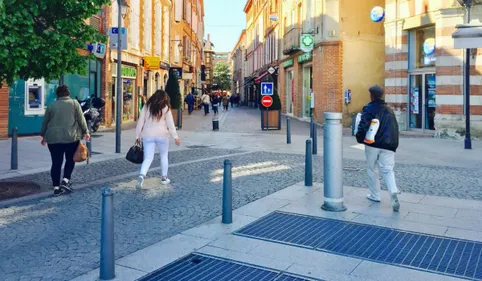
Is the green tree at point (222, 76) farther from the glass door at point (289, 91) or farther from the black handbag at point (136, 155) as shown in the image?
the black handbag at point (136, 155)

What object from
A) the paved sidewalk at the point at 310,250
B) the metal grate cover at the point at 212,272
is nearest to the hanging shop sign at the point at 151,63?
the paved sidewalk at the point at 310,250

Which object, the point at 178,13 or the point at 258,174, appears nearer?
Result: the point at 258,174

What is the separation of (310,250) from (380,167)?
93.2 inches

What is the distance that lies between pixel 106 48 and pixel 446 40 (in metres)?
13.8

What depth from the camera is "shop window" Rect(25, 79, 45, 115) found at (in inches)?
637

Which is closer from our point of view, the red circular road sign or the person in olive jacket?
the person in olive jacket

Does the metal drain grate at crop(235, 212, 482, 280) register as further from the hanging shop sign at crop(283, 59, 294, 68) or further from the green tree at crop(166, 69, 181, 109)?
the hanging shop sign at crop(283, 59, 294, 68)

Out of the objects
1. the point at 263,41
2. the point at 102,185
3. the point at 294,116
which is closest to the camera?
the point at 102,185

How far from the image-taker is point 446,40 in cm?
1662

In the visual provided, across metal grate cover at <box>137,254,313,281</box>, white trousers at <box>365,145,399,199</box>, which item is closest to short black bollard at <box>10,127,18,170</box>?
metal grate cover at <box>137,254,313,281</box>

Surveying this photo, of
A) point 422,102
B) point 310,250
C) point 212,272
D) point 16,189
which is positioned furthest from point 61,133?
point 422,102

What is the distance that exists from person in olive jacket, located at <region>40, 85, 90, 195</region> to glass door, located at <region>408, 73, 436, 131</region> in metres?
14.5

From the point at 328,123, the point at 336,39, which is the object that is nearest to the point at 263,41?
the point at 336,39

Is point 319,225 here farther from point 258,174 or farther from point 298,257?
point 258,174
